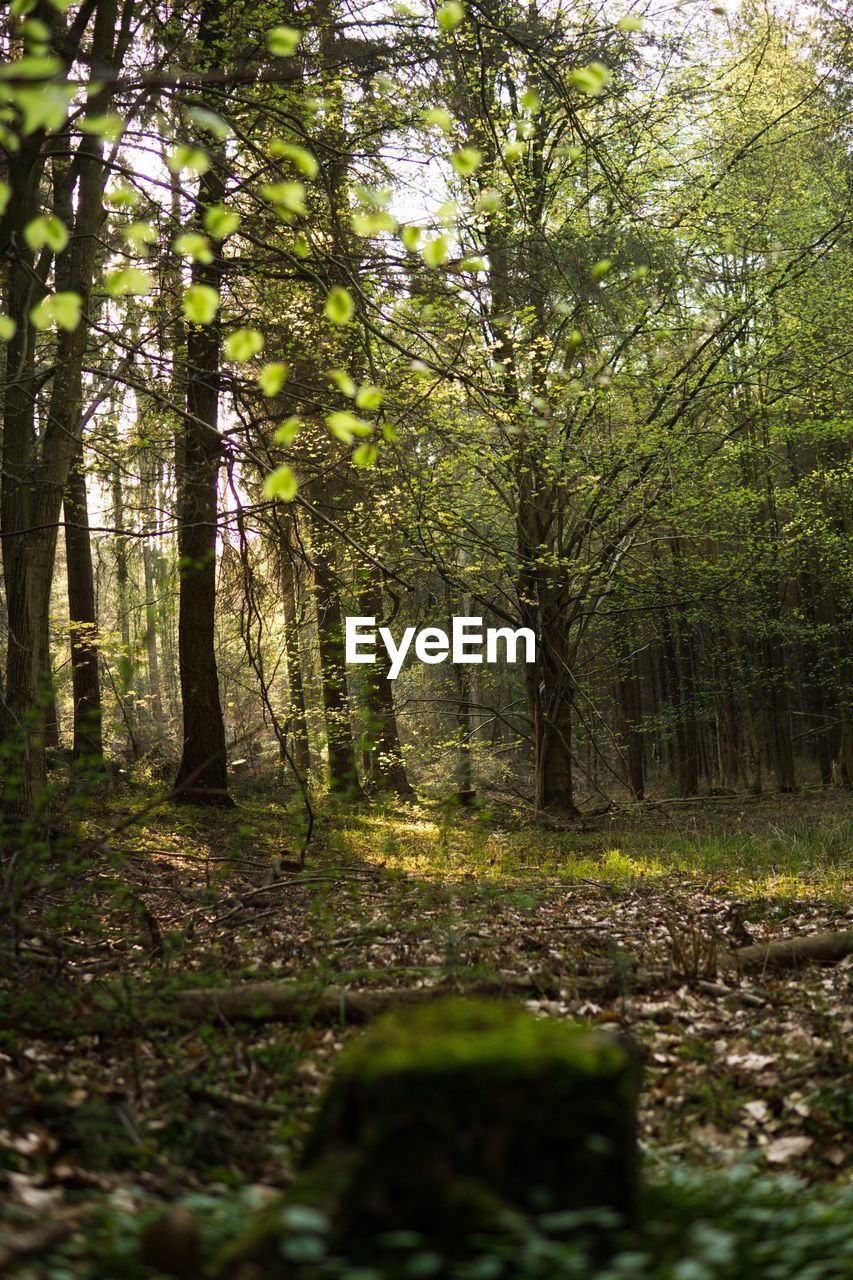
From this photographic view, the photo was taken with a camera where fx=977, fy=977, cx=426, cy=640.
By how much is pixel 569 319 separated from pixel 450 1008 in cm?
1248

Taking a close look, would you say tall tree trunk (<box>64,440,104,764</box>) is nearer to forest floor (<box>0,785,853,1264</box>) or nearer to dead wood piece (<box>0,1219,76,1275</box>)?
forest floor (<box>0,785,853,1264</box>)

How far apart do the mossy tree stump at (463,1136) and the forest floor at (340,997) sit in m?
0.82

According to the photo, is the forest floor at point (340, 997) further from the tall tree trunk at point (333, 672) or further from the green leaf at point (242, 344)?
the tall tree trunk at point (333, 672)

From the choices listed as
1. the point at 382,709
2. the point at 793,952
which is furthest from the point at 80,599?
the point at 793,952

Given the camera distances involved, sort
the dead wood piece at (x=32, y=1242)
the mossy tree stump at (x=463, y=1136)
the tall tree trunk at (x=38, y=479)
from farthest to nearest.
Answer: the tall tree trunk at (x=38, y=479) < the mossy tree stump at (x=463, y=1136) < the dead wood piece at (x=32, y=1242)

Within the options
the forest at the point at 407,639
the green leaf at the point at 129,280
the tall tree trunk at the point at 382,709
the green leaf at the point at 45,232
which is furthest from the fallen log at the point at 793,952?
the tall tree trunk at the point at 382,709

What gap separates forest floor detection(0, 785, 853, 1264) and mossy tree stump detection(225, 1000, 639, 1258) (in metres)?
0.82

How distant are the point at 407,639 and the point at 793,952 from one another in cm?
A: 1196

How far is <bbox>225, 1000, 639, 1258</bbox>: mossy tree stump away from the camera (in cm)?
216

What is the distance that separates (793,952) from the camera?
6051 mm

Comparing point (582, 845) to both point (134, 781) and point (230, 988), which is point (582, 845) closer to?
point (134, 781)

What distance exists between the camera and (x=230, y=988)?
4.94 meters

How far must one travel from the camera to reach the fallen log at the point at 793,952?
5.96m

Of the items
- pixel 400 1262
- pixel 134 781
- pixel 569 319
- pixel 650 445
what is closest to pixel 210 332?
pixel 569 319
